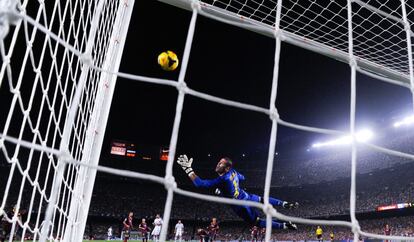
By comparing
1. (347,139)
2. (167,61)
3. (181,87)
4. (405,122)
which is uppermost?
(405,122)

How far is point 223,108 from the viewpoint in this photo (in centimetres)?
2586

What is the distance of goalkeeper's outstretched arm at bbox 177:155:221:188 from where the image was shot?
4.52 meters

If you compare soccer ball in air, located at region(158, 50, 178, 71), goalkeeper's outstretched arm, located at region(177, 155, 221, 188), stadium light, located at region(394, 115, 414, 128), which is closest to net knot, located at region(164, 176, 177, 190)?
goalkeeper's outstretched arm, located at region(177, 155, 221, 188)

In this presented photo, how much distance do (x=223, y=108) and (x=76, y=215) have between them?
75.5ft

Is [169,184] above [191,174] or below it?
below

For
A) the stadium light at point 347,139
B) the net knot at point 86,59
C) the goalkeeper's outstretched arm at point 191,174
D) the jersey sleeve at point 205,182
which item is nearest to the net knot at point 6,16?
the net knot at point 86,59

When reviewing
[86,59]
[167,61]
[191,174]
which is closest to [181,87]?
[86,59]

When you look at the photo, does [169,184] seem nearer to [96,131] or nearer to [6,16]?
[6,16]

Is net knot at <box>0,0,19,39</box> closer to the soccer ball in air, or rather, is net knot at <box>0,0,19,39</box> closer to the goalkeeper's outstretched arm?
the goalkeeper's outstretched arm

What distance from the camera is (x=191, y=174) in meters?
4.82

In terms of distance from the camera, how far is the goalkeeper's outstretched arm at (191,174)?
4.52 meters

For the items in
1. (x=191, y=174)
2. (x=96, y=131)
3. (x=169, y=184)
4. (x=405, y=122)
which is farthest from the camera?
(x=405, y=122)

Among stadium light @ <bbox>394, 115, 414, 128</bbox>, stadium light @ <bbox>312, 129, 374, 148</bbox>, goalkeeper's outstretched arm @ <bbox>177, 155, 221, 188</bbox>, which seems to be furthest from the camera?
stadium light @ <bbox>312, 129, 374, 148</bbox>

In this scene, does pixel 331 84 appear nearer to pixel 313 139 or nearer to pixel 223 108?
pixel 223 108
